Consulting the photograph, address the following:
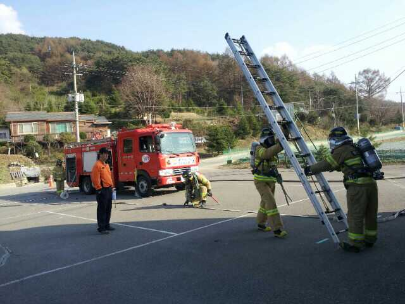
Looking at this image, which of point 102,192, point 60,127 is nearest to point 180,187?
point 102,192

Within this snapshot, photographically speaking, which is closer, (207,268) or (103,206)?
(207,268)

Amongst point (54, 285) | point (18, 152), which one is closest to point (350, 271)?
point (54, 285)

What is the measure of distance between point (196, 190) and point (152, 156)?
3.19m

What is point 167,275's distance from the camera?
5.00 meters

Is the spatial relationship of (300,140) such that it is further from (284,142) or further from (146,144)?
(146,144)

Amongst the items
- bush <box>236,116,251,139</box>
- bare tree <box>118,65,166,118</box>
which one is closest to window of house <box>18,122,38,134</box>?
bare tree <box>118,65,166,118</box>

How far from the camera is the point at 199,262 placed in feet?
17.9

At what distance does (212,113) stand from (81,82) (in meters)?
28.1

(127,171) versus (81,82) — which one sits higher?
(81,82)

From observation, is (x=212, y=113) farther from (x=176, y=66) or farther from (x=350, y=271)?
(x=350, y=271)

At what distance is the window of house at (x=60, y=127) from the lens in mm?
50875

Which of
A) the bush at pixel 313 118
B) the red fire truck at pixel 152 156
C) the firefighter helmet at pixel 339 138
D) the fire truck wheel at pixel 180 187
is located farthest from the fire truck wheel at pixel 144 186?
the bush at pixel 313 118

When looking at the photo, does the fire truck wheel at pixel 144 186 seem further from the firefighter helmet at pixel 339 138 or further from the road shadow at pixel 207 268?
the firefighter helmet at pixel 339 138

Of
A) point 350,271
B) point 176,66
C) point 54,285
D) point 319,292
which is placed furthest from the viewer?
point 176,66
